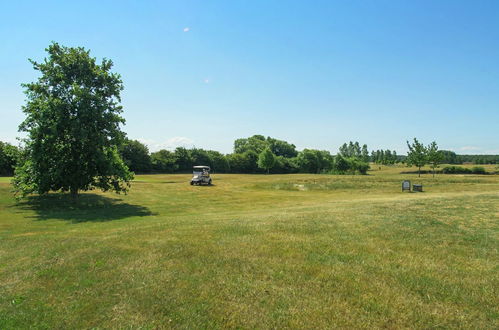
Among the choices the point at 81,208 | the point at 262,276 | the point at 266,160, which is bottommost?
the point at 81,208

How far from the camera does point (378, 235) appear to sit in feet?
35.1

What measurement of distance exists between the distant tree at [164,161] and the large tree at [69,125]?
2371 inches

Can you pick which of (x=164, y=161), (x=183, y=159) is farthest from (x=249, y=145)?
(x=164, y=161)

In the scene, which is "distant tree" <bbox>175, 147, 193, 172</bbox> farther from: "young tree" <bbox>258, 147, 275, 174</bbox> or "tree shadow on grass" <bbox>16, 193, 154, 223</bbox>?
"tree shadow on grass" <bbox>16, 193, 154, 223</bbox>

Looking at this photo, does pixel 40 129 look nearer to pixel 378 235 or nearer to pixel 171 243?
pixel 171 243

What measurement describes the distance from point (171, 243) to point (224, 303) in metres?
4.52

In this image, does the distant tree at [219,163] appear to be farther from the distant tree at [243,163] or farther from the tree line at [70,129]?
the tree line at [70,129]

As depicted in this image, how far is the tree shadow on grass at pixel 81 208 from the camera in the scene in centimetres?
2034

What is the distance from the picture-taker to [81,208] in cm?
2533

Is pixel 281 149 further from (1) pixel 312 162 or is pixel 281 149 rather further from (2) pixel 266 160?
(2) pixel 266 160

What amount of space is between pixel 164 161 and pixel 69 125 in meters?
64.2

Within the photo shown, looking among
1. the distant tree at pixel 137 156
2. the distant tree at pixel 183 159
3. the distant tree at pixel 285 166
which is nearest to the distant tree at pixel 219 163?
the distant tree at pixel 183 159

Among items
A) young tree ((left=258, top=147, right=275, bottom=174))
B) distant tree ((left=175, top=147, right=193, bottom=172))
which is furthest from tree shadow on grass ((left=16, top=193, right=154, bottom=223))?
young tree ((left=258, top=147, right=275, bottom=174))

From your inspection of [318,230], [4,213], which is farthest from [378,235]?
[4,213]
